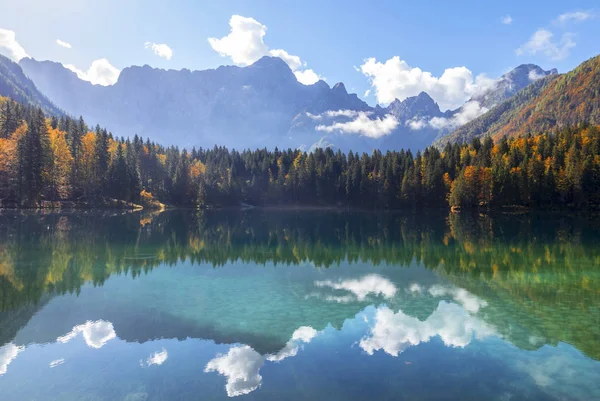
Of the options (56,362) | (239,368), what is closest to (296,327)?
(239,368)

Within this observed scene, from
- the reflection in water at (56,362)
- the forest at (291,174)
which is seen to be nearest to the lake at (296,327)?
the reflection in water at (56,362)

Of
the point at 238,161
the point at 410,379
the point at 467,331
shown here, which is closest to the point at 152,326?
the point at 410,379

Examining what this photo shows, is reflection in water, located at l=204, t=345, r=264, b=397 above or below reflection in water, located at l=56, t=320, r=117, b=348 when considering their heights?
below

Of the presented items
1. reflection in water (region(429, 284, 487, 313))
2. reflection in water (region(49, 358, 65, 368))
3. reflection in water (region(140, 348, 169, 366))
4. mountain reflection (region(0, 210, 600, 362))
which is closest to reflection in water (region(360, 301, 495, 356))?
mountain reflection (region(0, 210, 600, 362))

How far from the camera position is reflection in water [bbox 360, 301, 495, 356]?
16.4 meters

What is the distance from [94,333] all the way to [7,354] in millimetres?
3215

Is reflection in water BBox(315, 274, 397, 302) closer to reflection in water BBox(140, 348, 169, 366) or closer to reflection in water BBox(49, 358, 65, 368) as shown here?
reflection in water BBox(140, 348, 169, 366)

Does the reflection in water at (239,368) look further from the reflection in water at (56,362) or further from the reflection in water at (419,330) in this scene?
the reflection in water at (56,362)

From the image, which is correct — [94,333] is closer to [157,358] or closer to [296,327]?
[157,358]

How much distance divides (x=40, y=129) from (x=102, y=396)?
11054 cm

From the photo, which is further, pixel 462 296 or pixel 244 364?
pixel 462 296

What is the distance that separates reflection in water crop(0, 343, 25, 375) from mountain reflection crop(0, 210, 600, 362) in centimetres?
7

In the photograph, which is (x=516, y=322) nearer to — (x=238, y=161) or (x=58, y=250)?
(x=58, y=250)

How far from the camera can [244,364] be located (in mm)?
14188
